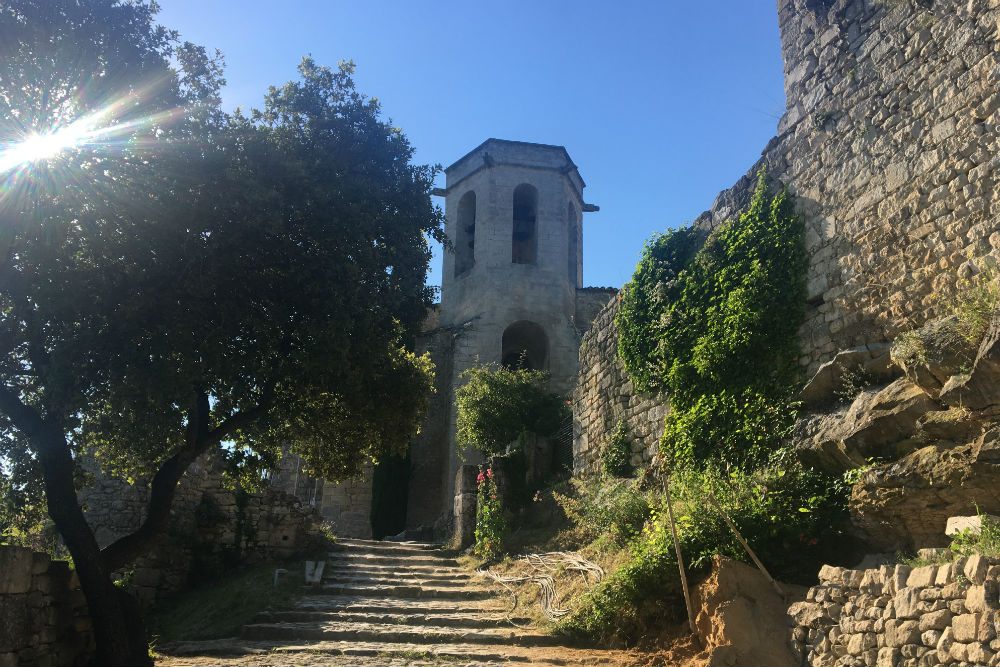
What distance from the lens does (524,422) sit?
1720 centimetres

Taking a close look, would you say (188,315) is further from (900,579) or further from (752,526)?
(900,579)

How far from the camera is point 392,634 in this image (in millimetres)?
9047

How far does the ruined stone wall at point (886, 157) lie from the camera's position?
7.57m

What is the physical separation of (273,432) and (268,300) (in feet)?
7.57

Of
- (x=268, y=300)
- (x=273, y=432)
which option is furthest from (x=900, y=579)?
(x=273, y=432)

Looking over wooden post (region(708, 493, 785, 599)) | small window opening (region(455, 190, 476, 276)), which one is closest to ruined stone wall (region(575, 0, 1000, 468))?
wooden post (region(708, 493, 785, 599))

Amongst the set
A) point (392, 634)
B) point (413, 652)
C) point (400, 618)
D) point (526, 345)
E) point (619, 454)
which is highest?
point (526, 345)

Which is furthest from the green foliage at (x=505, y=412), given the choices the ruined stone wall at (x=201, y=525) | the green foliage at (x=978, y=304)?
the green foliage at (x=978, y=304)

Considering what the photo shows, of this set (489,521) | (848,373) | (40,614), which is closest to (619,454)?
(489,521)

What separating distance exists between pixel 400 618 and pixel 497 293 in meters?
15.6

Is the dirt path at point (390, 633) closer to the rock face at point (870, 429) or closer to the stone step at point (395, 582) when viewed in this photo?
the stone step at point (395, 582)

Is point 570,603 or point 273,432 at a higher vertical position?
point 273,432

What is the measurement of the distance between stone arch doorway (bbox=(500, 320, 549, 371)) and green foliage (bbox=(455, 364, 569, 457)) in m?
6.42

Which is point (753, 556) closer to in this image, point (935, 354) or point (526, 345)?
point (935, 354)
